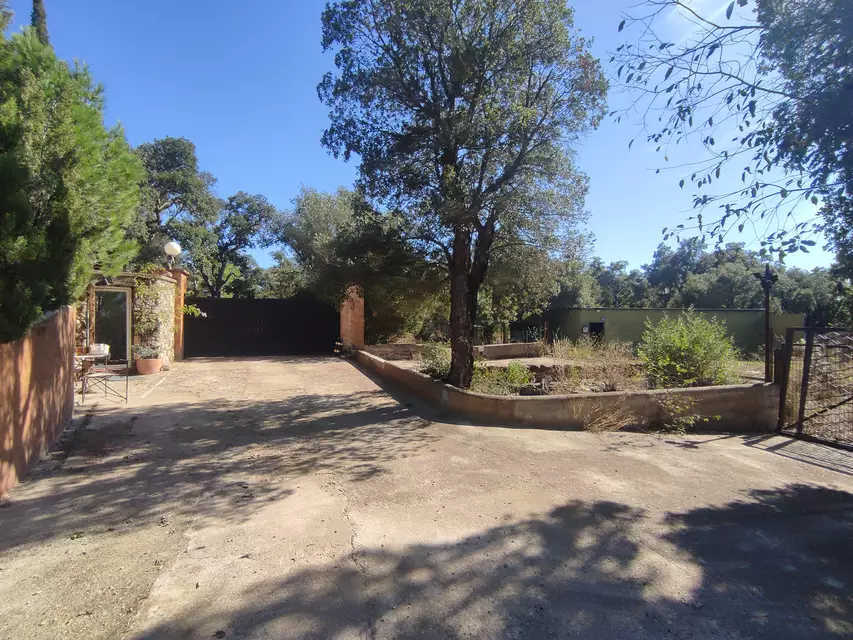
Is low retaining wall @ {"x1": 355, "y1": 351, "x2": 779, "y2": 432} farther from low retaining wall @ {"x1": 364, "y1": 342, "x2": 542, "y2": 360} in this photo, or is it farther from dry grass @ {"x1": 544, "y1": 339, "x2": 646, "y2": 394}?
low retaining wall @ {"x1": 364, "y1": 342, "x2": 542, "y2": 360}

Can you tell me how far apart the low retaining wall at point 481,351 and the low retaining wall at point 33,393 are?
904 cm

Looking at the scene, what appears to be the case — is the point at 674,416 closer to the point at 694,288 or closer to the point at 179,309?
the point at 179,309

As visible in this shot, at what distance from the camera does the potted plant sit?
10.9 m

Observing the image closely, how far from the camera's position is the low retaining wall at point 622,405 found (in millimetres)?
6988

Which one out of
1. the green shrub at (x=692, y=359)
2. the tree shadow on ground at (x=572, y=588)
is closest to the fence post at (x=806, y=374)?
the green shrub at (x=692, y=359)

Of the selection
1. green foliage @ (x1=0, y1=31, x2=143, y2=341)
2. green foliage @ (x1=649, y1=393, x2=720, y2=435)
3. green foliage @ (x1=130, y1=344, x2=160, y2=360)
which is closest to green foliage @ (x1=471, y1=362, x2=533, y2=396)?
green foliage @ (x1=649, y1=393, x2=720, y2=435)

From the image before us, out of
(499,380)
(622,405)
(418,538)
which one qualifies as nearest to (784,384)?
(622,405)

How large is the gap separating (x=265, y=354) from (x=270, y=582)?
14545mm

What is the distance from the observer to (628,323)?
22859 millimetres

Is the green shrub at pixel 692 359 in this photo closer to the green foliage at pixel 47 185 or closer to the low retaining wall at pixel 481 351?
the low retaining wall at pixel 481 351

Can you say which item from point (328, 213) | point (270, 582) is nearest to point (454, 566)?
point (270, 582)

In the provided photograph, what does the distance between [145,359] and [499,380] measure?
8023 millimetres

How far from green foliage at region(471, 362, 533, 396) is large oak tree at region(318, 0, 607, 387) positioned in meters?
0.35

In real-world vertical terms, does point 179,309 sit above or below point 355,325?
above
